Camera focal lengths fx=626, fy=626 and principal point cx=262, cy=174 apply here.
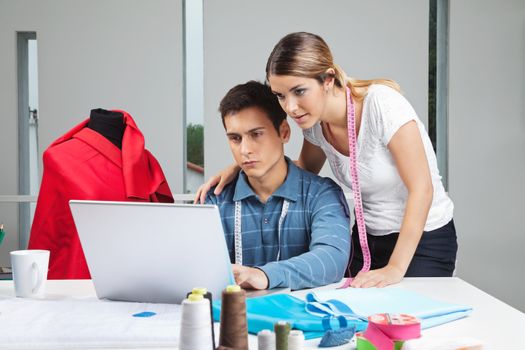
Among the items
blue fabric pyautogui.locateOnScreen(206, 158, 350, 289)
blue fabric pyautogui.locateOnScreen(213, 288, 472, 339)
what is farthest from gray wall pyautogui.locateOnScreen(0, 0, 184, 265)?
blue fabric pyautogui.locateOnScreen(213, 288, 472, 339)

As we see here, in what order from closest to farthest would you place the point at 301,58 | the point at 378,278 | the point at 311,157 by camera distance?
1. the point at 378,278
2. the point at 301,58
3. the point at 311,157

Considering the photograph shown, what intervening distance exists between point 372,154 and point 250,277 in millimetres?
700

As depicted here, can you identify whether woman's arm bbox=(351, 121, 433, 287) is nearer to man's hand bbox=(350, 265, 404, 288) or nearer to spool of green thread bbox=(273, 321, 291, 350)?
man's hand bbox=(350, 265, 404, 288)

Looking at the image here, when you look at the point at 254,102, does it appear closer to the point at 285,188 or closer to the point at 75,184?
the point at 285,188

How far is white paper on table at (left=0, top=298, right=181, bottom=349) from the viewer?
1047 mm

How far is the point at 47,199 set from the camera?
1.80 meters

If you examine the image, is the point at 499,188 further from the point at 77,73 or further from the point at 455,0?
the point at 77,73

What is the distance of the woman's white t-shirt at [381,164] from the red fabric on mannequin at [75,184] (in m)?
0.58

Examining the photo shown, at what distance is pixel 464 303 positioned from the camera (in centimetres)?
135

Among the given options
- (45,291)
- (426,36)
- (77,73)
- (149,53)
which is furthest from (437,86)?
(45,291)

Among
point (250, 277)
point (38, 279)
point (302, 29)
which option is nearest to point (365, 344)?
point (250, 277)

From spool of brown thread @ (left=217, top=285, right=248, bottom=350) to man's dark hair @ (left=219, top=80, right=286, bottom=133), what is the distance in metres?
0.99

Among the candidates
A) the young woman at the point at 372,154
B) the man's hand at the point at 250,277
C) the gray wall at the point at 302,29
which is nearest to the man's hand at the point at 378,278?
the young woman at the point at 372,154

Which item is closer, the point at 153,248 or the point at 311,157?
the point at 153,248
